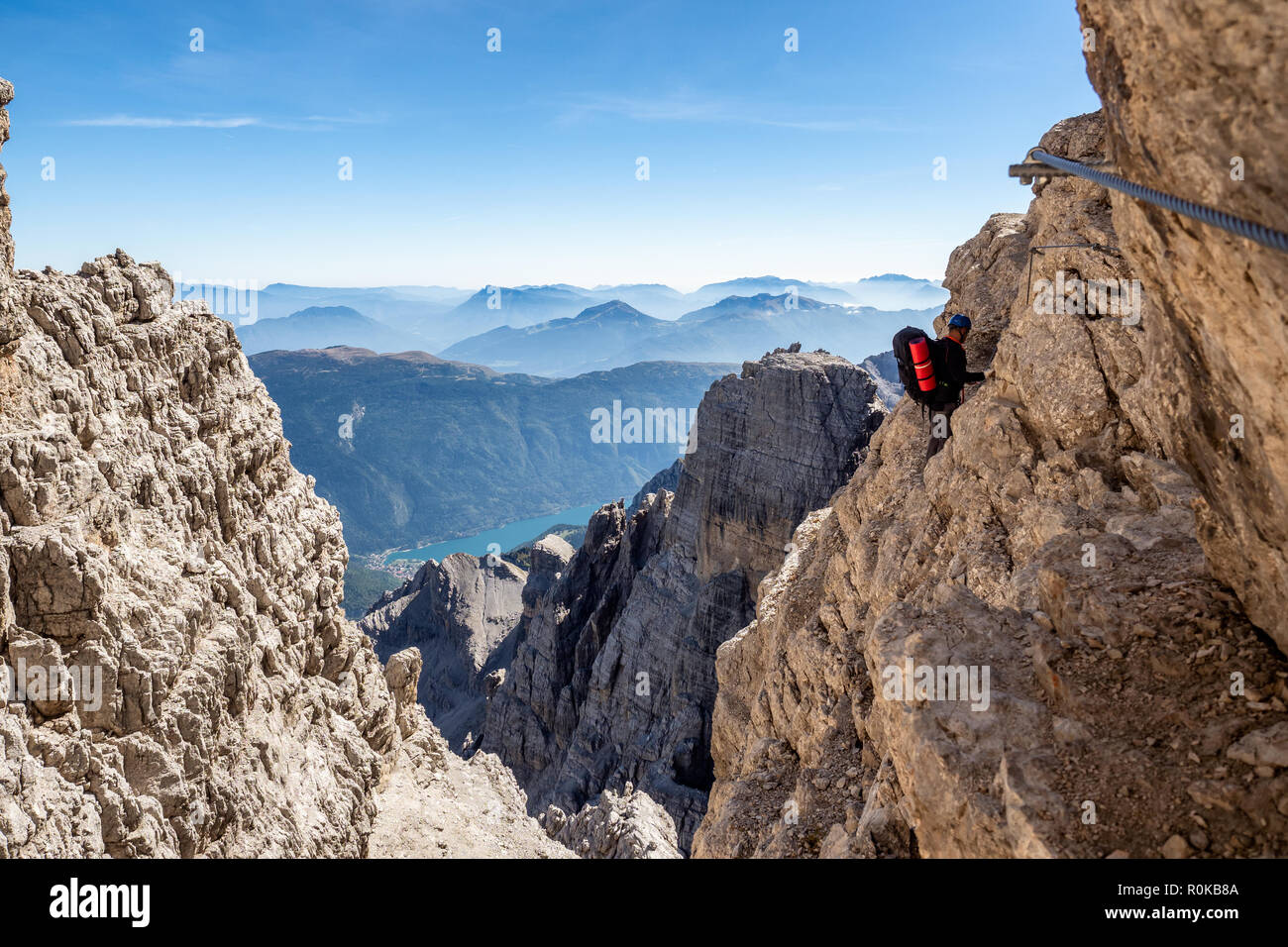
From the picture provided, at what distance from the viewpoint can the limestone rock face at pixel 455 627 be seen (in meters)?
98.6

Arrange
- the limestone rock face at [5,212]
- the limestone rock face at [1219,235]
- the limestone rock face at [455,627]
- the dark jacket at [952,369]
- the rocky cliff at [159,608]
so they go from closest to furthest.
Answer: the limestone rock face at [1219,235]
the dark jacket at [952,369]
the rocky cliff at [159,608]
the limestone rock face at [5,212]
the limestone rock face at [455,627]

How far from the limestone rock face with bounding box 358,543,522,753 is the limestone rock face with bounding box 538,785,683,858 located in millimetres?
55296

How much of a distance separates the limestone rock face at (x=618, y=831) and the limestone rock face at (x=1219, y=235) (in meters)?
24.6

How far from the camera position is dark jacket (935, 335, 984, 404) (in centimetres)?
1492

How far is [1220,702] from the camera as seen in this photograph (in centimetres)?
616

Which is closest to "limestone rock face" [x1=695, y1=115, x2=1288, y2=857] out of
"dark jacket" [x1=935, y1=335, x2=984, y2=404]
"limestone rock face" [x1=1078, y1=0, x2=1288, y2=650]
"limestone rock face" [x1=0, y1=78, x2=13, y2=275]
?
"dark jacket" [x1=935, y1=335, x2=984, y2=404]

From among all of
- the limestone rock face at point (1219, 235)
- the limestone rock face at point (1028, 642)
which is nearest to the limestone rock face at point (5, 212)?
the limestone rock face at point (1028, 642)

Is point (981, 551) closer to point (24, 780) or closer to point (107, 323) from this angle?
point (24, 780)

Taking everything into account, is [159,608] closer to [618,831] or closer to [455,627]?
[618,831]

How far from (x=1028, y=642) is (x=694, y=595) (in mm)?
58577

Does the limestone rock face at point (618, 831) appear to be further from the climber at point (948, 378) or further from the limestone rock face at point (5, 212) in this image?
the limestone rock face at point (5, 212)

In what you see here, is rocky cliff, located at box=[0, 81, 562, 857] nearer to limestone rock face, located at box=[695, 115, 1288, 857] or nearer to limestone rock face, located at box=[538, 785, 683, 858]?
limestone rock face, located at box=[538, 785, 683, 858]
